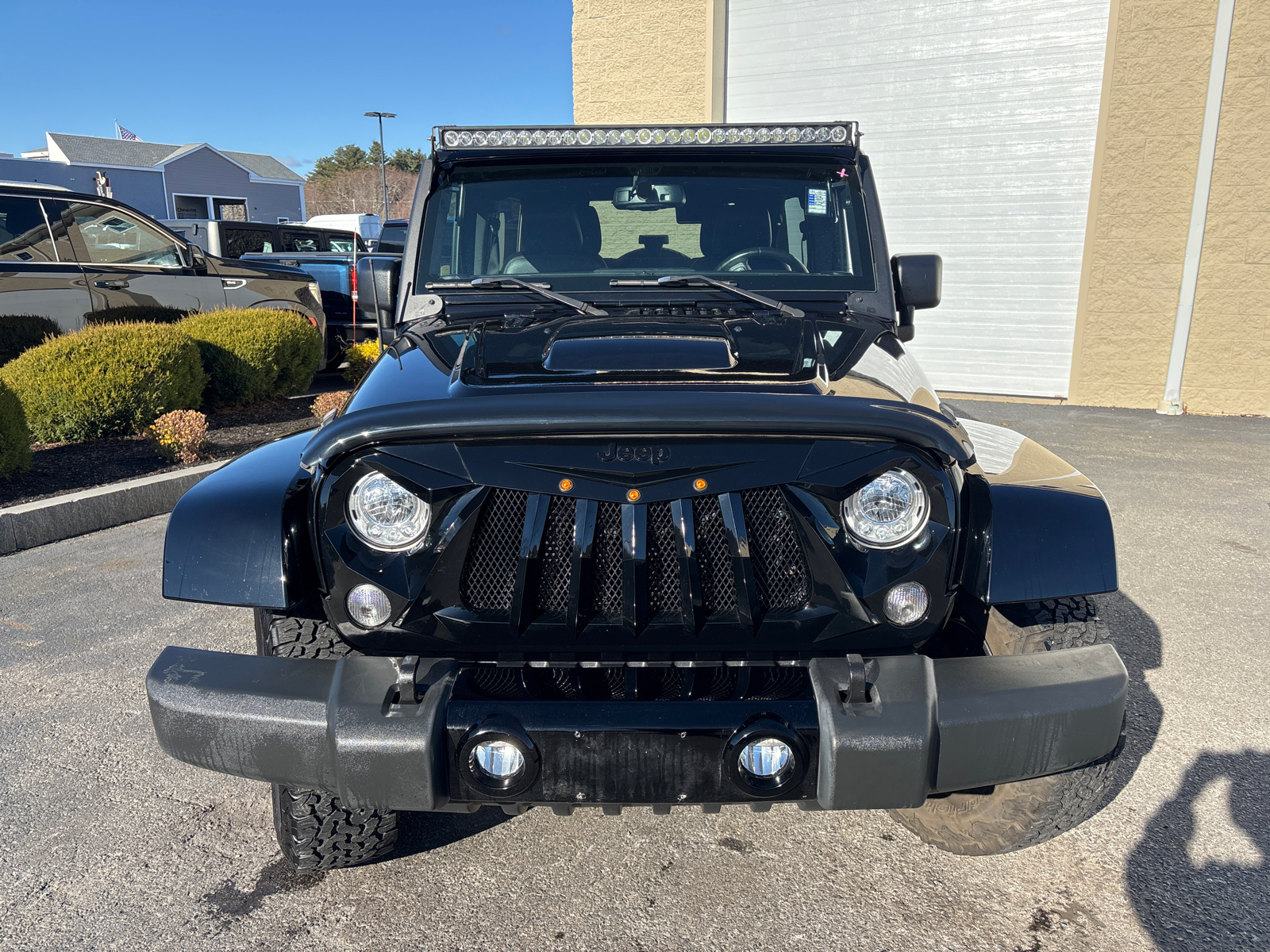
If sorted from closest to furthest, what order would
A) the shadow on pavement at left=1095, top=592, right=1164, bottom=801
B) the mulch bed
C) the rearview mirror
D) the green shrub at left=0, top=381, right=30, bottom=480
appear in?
the shadow on pavement at left=1095, top=592, right=1164, bottom=801
the rearview mirror
the green shrub at left=0, top=381, right=30, bottom=480
the mulch bed

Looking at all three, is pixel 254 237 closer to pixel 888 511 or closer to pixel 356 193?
pixel 888 511

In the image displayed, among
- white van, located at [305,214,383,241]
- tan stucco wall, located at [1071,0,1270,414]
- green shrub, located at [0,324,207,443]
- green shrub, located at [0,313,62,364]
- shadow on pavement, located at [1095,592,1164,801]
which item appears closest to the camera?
shadow on pavement, located at [1095,592,1164,801]

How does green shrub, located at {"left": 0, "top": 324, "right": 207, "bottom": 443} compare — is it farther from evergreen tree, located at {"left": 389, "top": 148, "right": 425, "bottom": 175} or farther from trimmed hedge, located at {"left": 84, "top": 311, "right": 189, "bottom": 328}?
evergreen tree, located at {"left": 389, "top": 148, "right": 425, "bottom": 175}

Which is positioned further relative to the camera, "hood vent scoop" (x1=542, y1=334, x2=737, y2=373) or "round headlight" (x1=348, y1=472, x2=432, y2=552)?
"hood vent scoop" (x1=542, y1=334, x2=737, y2=373)

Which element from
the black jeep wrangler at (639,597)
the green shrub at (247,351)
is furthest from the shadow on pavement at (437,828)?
the green shrub at (247,351)

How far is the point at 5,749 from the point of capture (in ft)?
10.1

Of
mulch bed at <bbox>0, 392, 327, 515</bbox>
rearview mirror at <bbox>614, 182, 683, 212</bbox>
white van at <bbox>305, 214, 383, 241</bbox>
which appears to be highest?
white van at <bbox>305, 214, 383, 241</bbox>

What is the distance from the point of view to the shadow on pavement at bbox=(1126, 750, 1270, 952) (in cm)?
220

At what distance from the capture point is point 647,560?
1918 mm

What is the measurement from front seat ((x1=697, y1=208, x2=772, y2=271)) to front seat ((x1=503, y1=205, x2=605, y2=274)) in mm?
374

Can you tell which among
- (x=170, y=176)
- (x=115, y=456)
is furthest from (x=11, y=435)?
Result: (x=170, y=176)

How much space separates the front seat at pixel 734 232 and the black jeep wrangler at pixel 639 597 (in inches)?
39.4

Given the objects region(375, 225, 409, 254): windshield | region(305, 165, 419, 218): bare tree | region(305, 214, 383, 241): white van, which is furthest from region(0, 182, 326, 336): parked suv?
region(305, 165, 419, 218): bare tree

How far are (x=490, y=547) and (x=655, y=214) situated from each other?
1.66m
